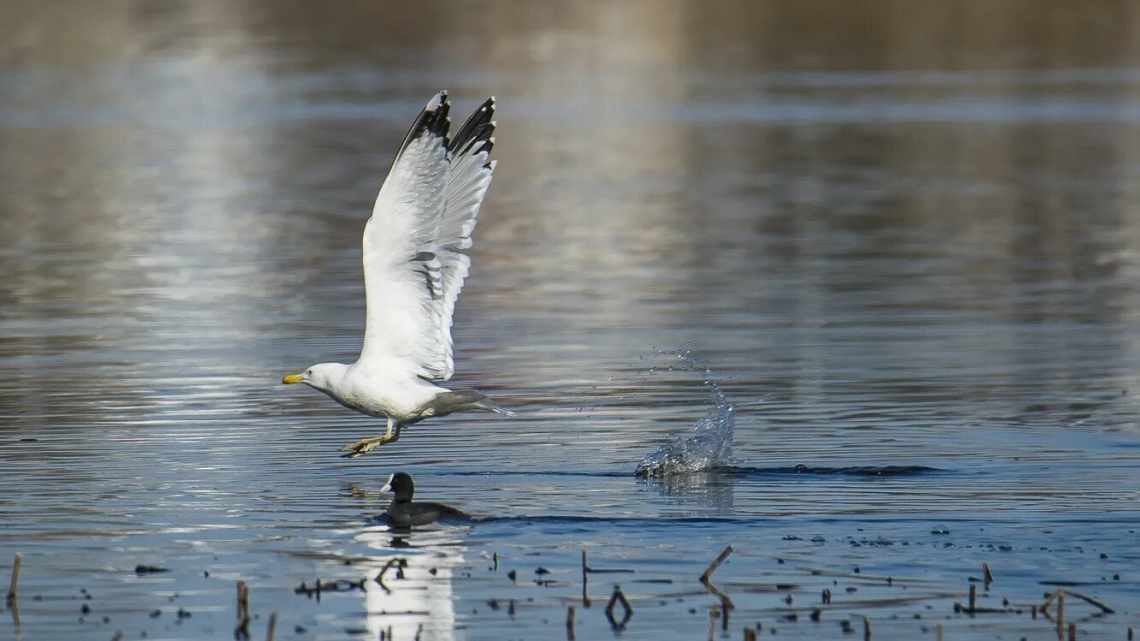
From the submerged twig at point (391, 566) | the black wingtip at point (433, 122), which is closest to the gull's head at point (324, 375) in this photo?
the black wingtip at point (433, 122)

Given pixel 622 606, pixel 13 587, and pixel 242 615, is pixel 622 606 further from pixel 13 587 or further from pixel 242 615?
pixel 13 587

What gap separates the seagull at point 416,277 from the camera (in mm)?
15422

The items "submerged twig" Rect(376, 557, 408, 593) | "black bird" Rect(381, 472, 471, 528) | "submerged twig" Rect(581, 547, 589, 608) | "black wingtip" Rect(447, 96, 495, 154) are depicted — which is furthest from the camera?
"black wingtip" Rect(447, 96, 495, 154)

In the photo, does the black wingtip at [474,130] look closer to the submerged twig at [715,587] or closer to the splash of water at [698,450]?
the splash of water at [698,450]

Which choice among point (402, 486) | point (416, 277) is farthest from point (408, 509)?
point (416, 277)

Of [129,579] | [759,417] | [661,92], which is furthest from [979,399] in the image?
[661,92]

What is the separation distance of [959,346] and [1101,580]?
10.4 metres

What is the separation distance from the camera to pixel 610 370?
2117 cm

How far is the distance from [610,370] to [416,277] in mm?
5821

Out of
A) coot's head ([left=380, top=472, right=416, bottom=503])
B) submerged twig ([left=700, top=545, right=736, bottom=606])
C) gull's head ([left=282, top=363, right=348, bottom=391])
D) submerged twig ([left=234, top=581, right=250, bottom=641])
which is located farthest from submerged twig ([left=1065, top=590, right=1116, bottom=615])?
gull's head ([left=282, top=363, right=348, bottom=391])

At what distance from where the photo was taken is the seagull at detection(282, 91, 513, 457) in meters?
15.4

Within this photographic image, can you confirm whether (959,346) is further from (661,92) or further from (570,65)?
(570,65)

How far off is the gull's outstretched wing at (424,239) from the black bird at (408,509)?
1.20m

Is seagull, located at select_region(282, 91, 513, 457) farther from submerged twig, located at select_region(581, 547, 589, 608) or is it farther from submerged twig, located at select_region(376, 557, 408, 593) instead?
submerged twig, located at select_region(581, 547, 589, 608)
